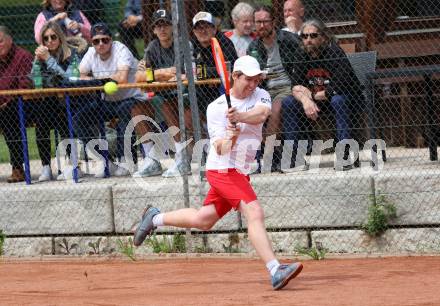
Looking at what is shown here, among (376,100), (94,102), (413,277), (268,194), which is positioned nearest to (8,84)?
(94,102)

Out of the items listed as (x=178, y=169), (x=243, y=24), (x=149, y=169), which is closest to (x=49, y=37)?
(x=149, y=169)

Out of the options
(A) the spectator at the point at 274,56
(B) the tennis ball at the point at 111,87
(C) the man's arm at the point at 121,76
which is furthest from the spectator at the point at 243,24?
(B) the tennis ball at the point at 111,87

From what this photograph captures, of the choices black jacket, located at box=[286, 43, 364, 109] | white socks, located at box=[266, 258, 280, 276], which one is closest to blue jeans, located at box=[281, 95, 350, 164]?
black jacket, located at box=[286, 43, 364, 109]

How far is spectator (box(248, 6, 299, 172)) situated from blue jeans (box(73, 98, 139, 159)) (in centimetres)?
149

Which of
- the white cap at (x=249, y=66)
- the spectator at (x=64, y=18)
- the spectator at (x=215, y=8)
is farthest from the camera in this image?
the spectator at (x=64, y=18)

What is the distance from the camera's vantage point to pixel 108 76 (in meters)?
11.6

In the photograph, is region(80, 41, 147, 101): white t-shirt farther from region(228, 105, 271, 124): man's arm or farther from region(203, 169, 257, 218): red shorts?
region(228, 105, 271, 124): man's arm

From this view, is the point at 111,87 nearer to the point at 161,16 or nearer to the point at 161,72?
the point at 161,72

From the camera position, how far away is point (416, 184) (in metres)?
10.2

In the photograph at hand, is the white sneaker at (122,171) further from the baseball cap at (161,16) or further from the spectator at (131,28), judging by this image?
the spectator at (131,28)

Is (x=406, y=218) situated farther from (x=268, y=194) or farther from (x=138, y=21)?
(x=138, y=21)

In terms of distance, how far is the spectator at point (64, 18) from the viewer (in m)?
12.7

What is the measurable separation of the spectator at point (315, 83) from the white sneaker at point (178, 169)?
103 centimetres

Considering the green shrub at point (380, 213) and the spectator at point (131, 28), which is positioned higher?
the spectator at point (131, 28)
